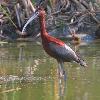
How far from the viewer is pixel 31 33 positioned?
18.1m

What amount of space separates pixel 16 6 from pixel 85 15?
2.34 m

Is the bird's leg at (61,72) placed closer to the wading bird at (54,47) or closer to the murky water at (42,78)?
the wading bird at (54,47)

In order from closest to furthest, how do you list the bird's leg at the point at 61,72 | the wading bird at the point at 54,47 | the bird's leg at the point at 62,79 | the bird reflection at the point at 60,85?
the bird reflection at the point at 60,85 → the bird's leg at the point at 62,79 → the bird's leg at the point at 61,72 → the wading bird at the point at 54,47

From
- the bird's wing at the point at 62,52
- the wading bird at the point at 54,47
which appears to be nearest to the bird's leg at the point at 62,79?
the wading bird at the point at 54,47

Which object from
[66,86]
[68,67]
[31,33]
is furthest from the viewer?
[31,33]

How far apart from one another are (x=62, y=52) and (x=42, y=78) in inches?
23.8

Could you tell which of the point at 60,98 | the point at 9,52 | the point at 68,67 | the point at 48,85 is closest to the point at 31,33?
the point at 9,52

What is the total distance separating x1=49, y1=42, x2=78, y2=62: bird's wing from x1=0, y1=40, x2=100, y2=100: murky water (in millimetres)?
376

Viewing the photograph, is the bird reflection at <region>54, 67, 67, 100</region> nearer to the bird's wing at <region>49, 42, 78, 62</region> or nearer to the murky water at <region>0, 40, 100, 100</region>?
the murky water at <region>0, 40, 100, 100</region>

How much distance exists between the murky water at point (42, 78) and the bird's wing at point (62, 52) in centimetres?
38

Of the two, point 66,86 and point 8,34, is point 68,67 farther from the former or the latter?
point 8,34

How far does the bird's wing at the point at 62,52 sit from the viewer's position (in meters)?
10.0

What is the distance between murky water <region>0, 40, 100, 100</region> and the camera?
8641 mm

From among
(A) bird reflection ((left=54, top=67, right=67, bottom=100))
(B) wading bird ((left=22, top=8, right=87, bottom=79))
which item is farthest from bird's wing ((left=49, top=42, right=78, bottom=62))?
(A) bird reflection ((left=54, top=67, right=67, bottom=100))
